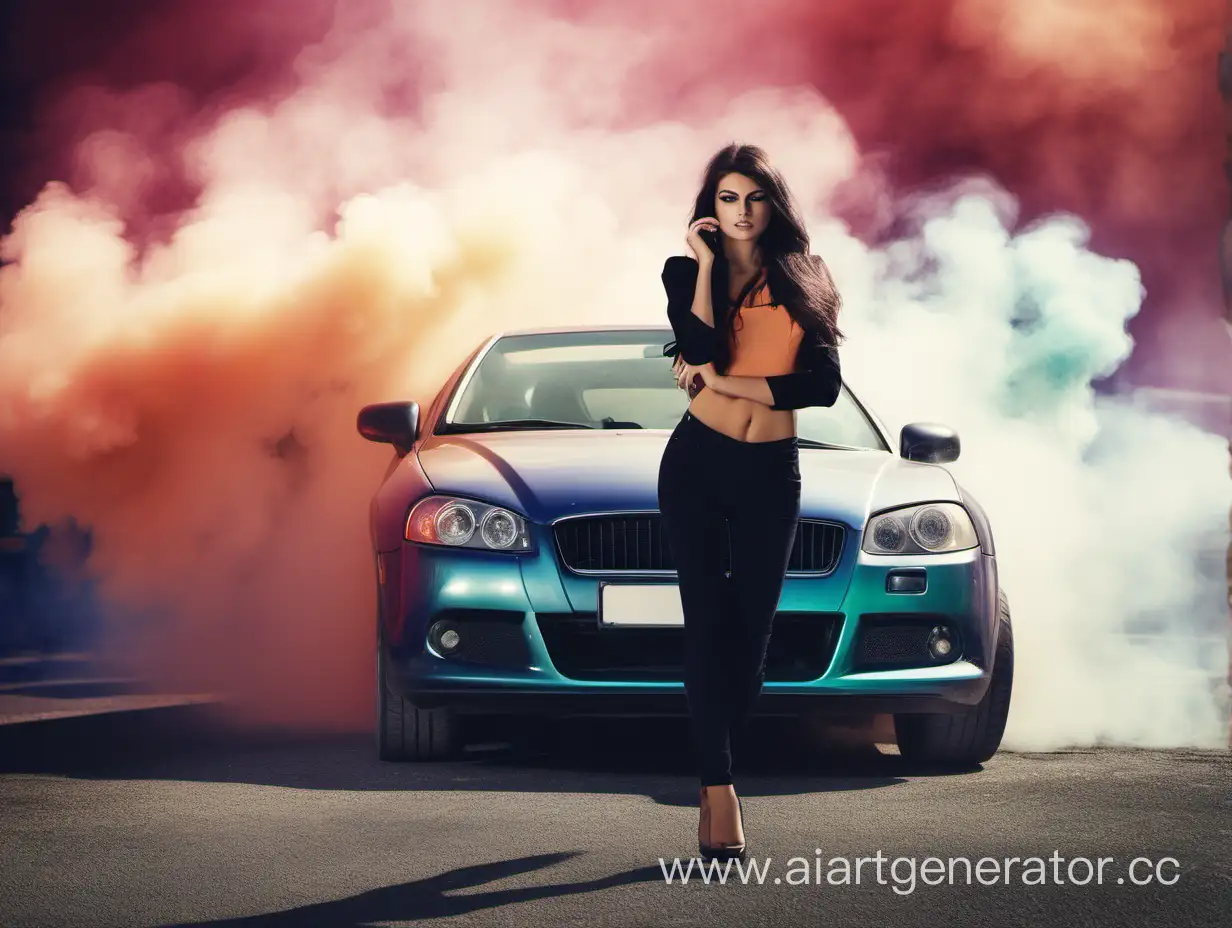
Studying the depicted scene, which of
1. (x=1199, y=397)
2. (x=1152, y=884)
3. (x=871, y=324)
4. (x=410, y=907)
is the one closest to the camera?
(x=410, y=907)

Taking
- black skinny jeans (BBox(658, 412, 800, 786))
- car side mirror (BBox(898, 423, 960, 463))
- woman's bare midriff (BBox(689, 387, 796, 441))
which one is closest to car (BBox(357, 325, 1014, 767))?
car side mirror (BBox(898, 423, 960, 463))

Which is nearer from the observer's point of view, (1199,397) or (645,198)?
(645,198)

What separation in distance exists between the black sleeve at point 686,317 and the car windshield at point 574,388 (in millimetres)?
2095

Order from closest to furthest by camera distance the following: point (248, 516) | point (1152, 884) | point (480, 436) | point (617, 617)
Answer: point (1152, 884) → point (617, 617) → point (480, 436) → point (248, 516)

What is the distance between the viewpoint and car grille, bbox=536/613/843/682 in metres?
5.36

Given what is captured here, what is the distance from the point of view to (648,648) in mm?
5387

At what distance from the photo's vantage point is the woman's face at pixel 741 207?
13.7 feet

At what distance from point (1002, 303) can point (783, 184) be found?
1142 cm

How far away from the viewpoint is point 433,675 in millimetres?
5465

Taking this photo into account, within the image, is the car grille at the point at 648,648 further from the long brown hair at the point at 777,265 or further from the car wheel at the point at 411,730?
the long brown hair at the point at 777,265

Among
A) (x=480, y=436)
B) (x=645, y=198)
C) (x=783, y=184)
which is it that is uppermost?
(x=645, y=198)

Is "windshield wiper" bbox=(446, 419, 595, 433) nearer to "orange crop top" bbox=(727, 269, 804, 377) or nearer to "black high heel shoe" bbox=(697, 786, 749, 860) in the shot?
"orange crop top" bbox=(727, 269, 804, 377)

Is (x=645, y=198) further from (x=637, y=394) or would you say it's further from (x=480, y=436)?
(x=480, y=436)

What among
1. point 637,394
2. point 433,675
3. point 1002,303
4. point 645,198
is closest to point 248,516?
point 637,394
